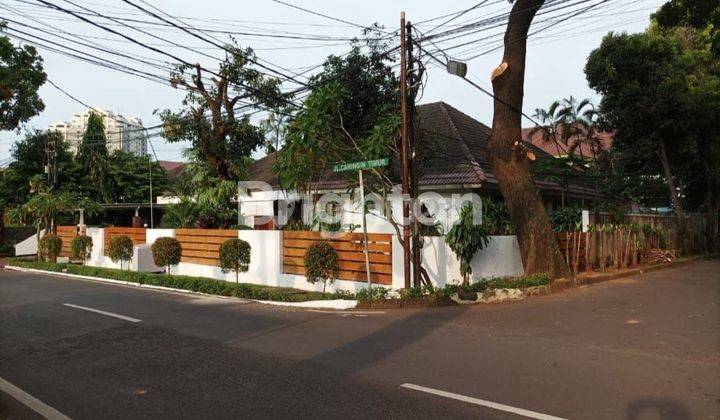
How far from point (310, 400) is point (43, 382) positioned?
3.11 m

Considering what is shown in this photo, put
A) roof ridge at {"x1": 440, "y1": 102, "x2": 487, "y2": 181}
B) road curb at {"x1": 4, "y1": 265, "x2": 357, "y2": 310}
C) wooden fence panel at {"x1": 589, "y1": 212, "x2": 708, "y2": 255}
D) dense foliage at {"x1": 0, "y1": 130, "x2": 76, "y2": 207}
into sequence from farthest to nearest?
dense foliage at {"x1": 0, "y1": 130, "x2": 76, "y2": 207}
wooden fence panel at {"x1": 589, "y1": 212, "x2": 708, "y2": 255}
roof ridge at {"x1": 440, "y1": 102, "x2": 487, "y2": 181}
road curb at {"x1": 4, "y1": 265, "x2": 357, "y2": 310}

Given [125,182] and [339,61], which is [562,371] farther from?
[125,182]

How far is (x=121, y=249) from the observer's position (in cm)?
1895

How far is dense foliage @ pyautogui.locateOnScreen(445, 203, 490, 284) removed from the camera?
466 inches

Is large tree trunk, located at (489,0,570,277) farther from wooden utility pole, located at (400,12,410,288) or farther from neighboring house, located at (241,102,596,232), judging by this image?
wooden utility pole, located at (400,12,410,288)

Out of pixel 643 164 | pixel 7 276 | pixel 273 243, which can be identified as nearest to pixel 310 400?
pixel 273 243

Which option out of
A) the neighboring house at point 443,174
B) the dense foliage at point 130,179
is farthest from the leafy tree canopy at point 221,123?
the dense foliage at point 130,179

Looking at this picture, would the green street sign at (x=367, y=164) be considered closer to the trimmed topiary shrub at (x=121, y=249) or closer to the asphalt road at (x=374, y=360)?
the asphalt road at (x=374, y=360)

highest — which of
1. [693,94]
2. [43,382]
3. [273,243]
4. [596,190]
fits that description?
[693,94]

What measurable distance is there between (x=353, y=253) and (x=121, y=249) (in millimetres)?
9829

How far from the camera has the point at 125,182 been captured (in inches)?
1486

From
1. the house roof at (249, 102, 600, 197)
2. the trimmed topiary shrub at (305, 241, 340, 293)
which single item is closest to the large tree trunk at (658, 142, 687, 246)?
the house roof at (249, 102, 600, 197)

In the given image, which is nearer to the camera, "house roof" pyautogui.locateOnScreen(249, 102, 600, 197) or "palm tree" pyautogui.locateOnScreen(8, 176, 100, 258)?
"house roof" pyautogui.locateOnScreen(249, 102, 600, 197)

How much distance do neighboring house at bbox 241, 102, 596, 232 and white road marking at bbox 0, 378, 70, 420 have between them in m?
8.79
